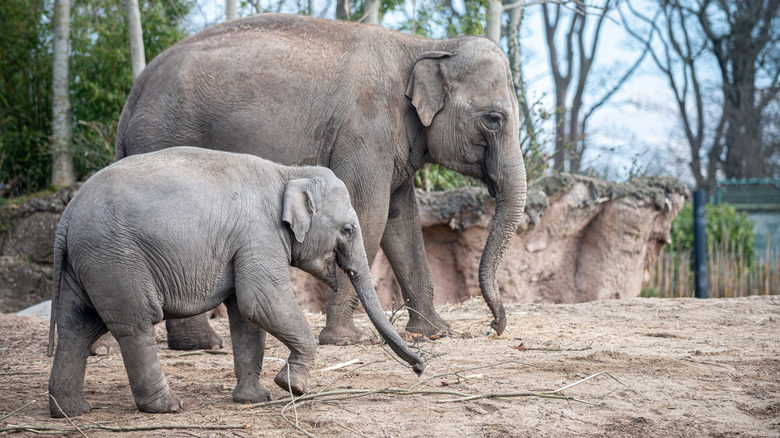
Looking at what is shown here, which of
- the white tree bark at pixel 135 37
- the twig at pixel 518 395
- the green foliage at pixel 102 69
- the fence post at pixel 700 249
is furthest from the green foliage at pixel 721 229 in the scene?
the twig at pixel 518 395

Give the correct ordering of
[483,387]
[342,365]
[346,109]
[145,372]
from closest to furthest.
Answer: [145,372]
[483,387]
[342,365]
[346,109]

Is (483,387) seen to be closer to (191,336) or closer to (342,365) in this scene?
(342,365)

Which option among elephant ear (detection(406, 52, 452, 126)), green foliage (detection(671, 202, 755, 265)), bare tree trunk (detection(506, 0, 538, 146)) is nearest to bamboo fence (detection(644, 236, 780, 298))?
green foliage (detection(671, 202, 755, 265))

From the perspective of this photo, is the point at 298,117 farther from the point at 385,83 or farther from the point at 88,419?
the point at 88,419

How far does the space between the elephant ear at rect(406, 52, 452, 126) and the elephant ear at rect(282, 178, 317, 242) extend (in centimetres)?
193

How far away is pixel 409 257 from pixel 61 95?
6562 mm

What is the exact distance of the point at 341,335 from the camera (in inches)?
228

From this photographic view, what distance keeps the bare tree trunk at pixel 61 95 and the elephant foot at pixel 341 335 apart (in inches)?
247

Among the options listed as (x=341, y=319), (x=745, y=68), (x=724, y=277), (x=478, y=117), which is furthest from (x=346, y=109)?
(x=745, y=68)

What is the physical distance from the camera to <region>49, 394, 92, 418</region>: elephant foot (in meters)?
3.70

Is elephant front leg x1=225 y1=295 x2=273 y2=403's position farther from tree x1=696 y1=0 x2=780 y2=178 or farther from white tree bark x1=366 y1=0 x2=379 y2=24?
tree x1=696 y1=0 x2=780 y2=178

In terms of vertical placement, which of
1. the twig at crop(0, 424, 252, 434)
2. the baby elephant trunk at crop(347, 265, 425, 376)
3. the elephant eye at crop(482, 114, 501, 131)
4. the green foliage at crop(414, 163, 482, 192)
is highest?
the elephant eye at crop(482, 114, 501, 131)

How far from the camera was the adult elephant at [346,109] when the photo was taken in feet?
17.8

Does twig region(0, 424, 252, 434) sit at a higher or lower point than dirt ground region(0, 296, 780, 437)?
higher
